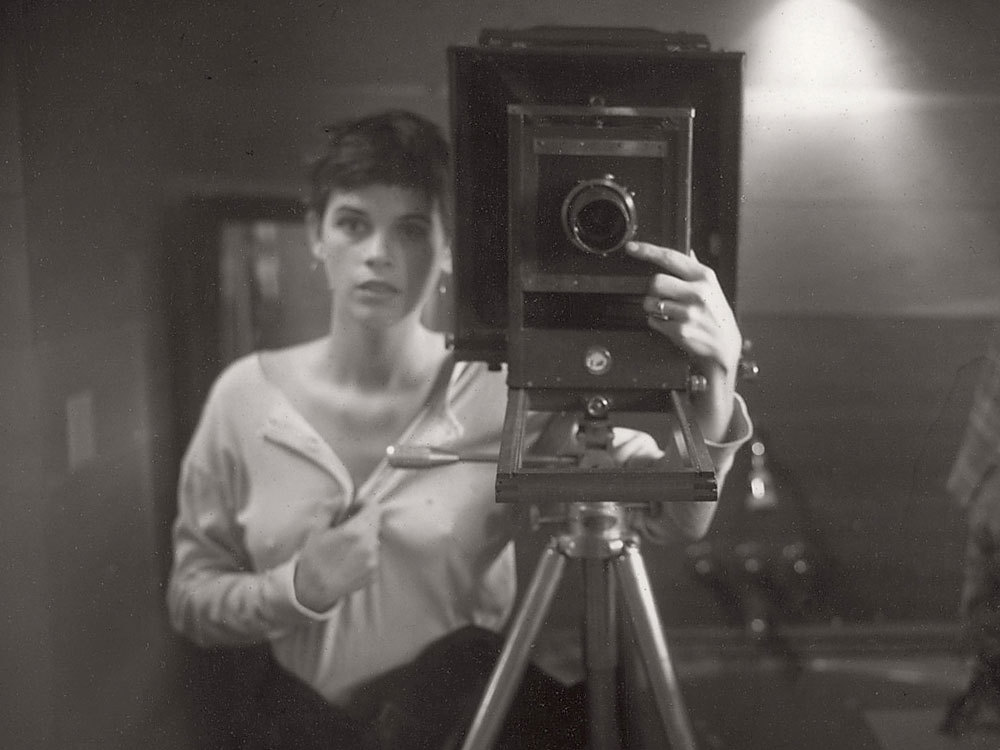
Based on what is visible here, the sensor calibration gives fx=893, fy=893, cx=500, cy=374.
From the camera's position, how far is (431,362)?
1.58m

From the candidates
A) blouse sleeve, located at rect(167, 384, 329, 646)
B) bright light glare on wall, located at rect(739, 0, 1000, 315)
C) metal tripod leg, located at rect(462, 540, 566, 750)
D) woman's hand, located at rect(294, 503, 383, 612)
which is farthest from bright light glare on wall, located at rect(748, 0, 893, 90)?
blouse sleeve, located at rect(167, 384, 329, 646)

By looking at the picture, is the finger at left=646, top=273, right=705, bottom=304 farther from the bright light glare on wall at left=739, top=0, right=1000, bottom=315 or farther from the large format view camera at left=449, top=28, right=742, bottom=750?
the bright light glare on wall at left=739, top=0, right=1000, bottom=315

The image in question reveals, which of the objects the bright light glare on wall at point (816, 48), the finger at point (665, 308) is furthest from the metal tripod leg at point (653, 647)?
the bright light glare on wall at point (816, 48)

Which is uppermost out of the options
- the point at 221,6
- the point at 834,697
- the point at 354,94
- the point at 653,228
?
the point at 221,6

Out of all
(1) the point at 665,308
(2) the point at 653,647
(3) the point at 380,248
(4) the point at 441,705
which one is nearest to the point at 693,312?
(1) the point at 665,308

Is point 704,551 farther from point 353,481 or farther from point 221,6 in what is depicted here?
point 221,6

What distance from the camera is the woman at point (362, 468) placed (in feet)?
5.10

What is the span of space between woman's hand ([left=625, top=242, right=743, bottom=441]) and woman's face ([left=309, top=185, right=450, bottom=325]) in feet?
1.60

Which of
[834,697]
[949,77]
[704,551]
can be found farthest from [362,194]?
[834,697]

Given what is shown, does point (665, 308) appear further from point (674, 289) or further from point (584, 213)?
point (584, 213)

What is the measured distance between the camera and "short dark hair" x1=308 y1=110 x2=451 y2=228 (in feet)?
5.03

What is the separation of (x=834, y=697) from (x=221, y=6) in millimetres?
1659

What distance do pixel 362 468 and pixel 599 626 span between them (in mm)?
522

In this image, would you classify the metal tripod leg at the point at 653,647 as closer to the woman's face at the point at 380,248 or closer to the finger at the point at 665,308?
the finger at the point at 665,308
